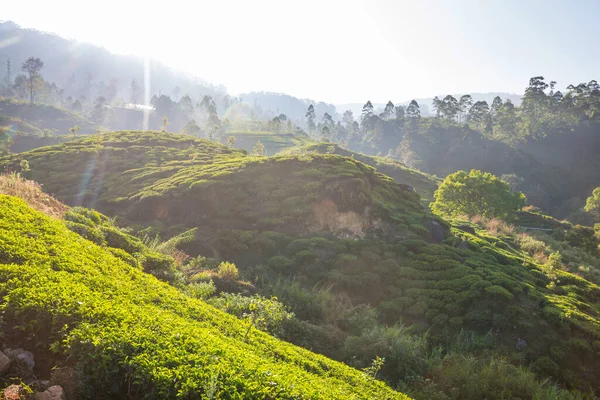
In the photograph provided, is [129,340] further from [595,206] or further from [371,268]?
[595,206]

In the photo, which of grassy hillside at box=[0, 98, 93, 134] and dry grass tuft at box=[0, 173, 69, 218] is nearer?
dry grass tuft at box=[0, 173, 69, 218]

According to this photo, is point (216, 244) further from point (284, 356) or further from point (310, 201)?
point (284, 356)

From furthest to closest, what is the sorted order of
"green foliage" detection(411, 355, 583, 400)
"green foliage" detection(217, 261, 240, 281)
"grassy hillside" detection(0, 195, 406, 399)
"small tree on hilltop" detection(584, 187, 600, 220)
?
"small tree on hilltop" detection(584, 187, 600, 220)
"green foliage" detection(217, 261, 240, 281)
"green foliage" detection(411, 355, 583, 400)
"grassy hillside" detection(0, 195, 406, 399)

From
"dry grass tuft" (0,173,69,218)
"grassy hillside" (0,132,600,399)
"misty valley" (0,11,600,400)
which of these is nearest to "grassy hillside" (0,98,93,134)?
"misty valley" (0,11,600,400)

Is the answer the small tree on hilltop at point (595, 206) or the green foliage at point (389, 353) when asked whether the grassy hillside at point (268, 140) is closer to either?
the small tree on hilltop at point (595, 206)

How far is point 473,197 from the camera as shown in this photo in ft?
125

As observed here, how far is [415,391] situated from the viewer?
23.8 ft

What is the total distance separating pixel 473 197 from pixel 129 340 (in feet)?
132

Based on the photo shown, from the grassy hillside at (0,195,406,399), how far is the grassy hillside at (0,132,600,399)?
280 cm

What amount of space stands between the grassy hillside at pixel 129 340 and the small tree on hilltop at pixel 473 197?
3497 centimetres

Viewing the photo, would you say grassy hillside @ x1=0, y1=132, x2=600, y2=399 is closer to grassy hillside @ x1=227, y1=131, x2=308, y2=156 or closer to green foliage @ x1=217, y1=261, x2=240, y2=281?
green foliage @ x1=217, y1=261, x2=240, y2=281

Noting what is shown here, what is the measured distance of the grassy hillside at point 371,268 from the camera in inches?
355

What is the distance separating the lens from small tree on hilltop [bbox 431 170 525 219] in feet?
121

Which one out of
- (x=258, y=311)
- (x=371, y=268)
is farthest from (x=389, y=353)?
(x=371, y=268)
